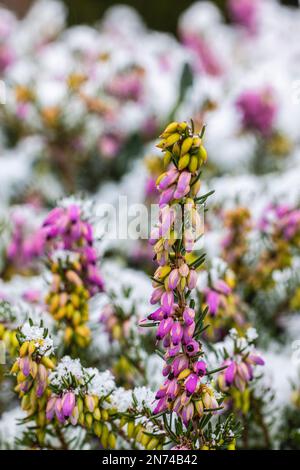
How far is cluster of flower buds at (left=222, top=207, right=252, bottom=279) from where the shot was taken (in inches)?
30.4

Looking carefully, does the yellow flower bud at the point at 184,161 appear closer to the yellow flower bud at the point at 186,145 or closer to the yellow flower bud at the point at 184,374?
the yellow flower bud at the point at 186,145

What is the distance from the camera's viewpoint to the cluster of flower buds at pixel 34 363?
1.58 feet

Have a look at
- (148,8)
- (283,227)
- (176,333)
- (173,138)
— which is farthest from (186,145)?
(148,8)

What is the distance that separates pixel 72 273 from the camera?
616 mm

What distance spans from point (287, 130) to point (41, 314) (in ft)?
2.55

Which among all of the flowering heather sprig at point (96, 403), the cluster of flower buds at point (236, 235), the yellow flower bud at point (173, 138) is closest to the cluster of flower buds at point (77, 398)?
the flowering heather sprig at point (96, 403)

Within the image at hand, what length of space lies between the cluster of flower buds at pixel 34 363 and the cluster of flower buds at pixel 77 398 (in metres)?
0.01

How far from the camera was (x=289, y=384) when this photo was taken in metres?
0.72

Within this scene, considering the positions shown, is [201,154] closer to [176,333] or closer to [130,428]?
[176,333]

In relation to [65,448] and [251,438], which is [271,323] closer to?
[251,438]

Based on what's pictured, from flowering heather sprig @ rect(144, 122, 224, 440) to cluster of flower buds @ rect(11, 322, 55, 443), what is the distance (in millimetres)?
95

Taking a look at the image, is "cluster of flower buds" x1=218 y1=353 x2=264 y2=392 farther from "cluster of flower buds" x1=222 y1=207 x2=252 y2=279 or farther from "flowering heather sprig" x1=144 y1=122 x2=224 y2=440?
"cluster of flower buds" x1=222 y1=207 x2=252 y2=279

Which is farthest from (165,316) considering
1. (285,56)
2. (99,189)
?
(285,56)

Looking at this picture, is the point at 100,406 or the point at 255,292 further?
the point at 255,292
